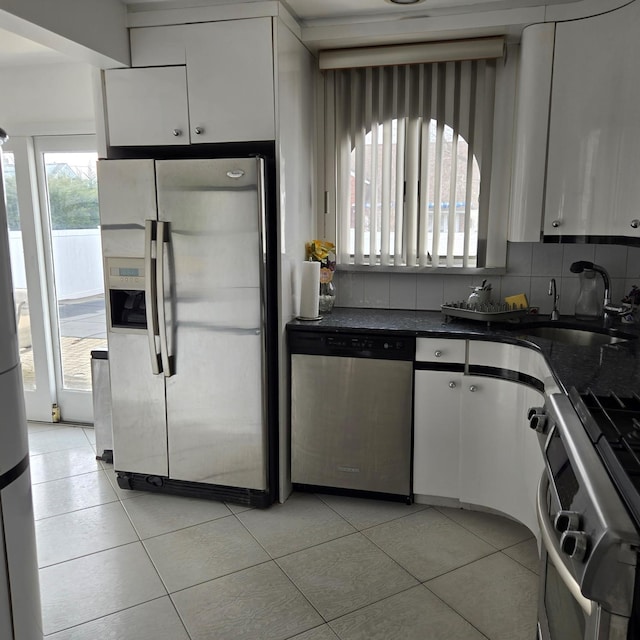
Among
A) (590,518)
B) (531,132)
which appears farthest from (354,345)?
(590,518)

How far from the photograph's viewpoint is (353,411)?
9.72ft

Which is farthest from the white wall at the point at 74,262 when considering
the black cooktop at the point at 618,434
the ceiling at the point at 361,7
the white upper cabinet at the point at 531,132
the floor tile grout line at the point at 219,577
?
the black cooktop at the point at 618,434

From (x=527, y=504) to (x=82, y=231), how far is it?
3.17m

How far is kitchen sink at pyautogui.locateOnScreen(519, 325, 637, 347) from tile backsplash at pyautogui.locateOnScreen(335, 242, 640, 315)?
0.27 meters

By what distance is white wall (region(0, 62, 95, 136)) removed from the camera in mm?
3730

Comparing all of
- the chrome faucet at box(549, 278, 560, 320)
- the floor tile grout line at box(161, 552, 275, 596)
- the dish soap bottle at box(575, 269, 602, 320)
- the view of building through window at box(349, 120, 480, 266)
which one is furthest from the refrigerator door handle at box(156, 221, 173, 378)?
the dish soap bottle at box(575, 269, 602, 320)

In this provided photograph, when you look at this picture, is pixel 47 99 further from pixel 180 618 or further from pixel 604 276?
pixel 604 276

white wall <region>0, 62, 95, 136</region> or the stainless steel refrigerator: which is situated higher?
white wall <region>0, 62, 95, 136</region>

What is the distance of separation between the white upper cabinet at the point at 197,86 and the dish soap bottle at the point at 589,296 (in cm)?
173

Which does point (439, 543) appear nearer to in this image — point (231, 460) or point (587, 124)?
point (231, 460)

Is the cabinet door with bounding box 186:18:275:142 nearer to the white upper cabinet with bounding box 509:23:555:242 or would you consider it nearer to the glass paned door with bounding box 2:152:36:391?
the white upper cabinet with bounding box 509:23:555:242

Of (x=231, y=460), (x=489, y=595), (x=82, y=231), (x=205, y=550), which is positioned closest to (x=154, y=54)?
(x=82, y=231)

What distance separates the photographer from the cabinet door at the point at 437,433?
2863 millimetres

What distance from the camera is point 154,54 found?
286cm
